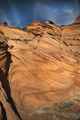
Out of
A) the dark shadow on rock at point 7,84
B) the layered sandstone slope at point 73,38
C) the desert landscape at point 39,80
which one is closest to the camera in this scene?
the dark shadow on rock at point 7,84

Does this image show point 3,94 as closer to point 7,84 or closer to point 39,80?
point 7,84

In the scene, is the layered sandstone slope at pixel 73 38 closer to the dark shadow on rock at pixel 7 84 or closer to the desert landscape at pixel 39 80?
the desert landscape at pixel 39 80

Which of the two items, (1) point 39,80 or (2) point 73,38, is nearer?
(1) point 39,80

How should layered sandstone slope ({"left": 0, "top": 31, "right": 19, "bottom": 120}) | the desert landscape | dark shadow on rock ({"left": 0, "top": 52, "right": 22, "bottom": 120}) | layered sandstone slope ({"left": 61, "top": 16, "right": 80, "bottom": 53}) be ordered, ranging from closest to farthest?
layered sandstone slope ({"left": 0, "top": 31, "right": 19, "bottom": 120}) < dark shadow on rock ({"left": 0, "top": 52, "right": 22, "bottom": 120}) < the desert landscape < layered sandstone slope ({"left": 61, "top": 16, "right": 80, "bottom": 53})

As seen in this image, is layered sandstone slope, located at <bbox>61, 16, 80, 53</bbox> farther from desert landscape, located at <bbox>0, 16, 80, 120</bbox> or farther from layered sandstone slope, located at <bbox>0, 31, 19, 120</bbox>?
layered sandstone slope, located at <bbox>0, 31, 19, 120</bbox>

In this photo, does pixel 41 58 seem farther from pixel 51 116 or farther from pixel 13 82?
pixel 51 116

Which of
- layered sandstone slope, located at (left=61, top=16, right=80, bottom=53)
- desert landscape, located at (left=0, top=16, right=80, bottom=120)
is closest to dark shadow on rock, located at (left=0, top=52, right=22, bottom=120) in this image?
desert landscape, located at (left=0, top=16, right=80, bottom=120)

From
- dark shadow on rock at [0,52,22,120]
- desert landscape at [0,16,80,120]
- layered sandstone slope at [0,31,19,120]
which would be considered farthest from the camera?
desert landscape at [0,16,80,120]

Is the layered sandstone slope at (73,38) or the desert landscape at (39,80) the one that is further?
the layered sandstone slope at (73,38)

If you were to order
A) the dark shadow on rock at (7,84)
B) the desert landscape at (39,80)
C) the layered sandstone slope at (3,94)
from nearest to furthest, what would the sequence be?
the layered sandstone slope at (3,94), the dark shadow on rock at (7,84), the desert landscape at (39,80)

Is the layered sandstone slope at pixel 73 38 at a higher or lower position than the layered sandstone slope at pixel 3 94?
higher

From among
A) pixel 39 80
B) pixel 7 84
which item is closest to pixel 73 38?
pixel 39 80

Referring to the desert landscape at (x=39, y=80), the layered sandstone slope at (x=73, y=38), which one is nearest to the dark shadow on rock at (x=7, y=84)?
the desert landscape at (x=39, y=80)

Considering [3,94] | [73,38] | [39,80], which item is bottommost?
[39,80]
